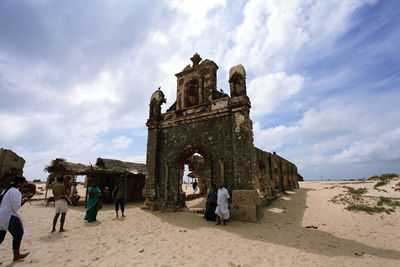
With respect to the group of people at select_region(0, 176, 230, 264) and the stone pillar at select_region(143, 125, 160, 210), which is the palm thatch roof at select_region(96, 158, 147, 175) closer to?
the stone pillar at select_region(143, 125, 160, 210)

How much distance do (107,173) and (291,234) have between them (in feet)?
42.9

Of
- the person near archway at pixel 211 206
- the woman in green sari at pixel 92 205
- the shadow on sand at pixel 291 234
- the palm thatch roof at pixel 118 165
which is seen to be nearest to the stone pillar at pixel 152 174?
the shadow on sand at pixel 291 234

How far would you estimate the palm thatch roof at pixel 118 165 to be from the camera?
15.9m

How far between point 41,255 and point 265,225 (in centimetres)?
717

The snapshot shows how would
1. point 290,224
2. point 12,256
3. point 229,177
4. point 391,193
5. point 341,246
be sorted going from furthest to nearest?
point 391,193
point 229,177
point 290,224
point 341,246
point 12,256

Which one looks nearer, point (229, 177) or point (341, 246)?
point (341, 246)

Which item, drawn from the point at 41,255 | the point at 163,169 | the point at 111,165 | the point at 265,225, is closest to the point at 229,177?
the point at 265,225

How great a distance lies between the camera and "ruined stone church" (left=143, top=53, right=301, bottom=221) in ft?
29.3

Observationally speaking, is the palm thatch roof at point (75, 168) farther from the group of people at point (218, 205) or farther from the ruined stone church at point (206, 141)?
the group of people at point (218, 205)

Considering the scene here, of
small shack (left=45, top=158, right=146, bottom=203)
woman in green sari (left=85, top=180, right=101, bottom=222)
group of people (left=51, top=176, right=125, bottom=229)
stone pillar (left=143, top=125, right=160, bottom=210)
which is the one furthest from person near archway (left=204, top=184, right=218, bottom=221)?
small shack (left=45, top=158, right=146, bottom=203)

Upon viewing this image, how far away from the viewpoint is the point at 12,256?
15.4 feet

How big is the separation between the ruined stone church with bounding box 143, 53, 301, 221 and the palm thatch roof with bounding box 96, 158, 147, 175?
5268 millimetres

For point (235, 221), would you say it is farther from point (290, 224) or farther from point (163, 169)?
point (163, 169)

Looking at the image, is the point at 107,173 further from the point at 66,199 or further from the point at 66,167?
the point at 66,199
